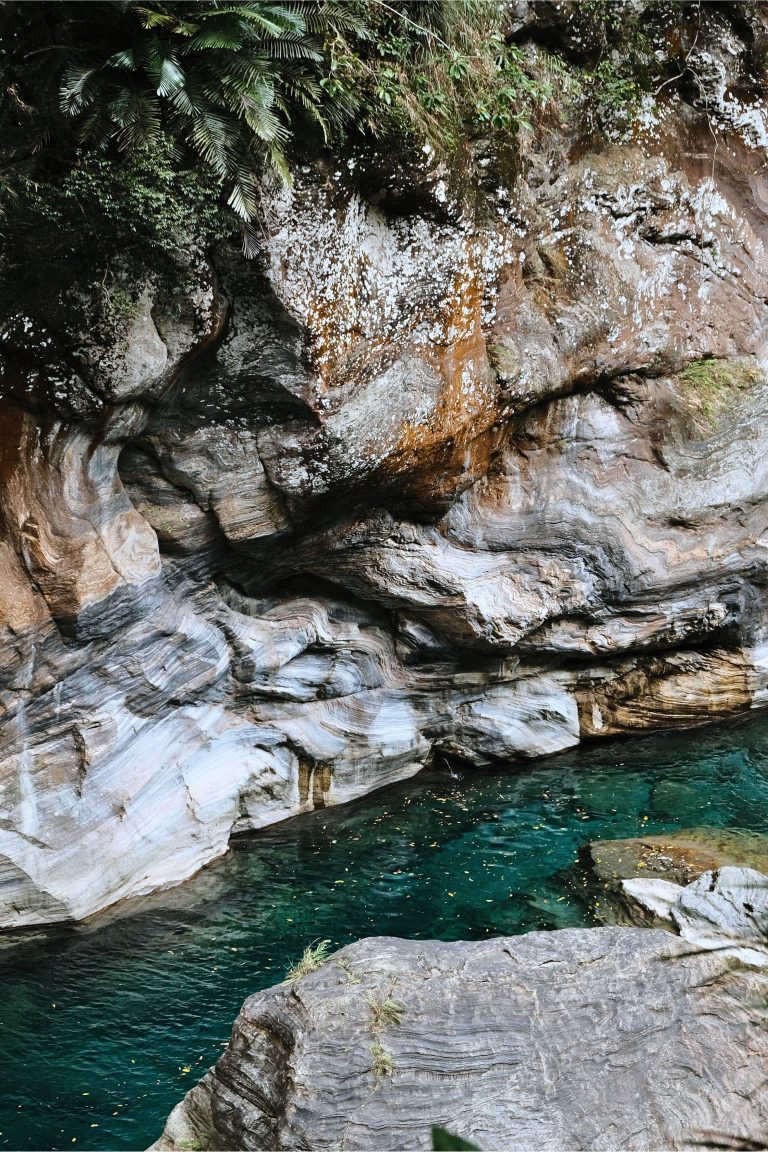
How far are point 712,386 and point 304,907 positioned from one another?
9171 millimetres

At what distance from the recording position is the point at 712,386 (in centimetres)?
1368

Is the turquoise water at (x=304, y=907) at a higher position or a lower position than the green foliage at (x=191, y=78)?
lower

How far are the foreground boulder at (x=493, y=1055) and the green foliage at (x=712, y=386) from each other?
874 cm

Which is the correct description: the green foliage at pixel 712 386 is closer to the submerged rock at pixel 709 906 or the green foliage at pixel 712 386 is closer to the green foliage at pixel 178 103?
the green foliage at pixel 178 103

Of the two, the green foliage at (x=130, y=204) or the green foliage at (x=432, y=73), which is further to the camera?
the green foliage at (x=432, y=73)

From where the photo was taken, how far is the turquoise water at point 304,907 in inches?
324

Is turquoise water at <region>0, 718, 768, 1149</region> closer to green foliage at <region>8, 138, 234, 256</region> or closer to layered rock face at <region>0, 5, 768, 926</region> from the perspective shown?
layered rock face at <region>0, 5, 768, 926</region>

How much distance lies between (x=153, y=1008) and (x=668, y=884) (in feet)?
18.1

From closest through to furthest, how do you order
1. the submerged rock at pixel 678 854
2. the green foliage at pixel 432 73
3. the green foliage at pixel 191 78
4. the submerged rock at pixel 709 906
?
the green foliage at pixel 191 78 → the submerged rock at pixel 709 906 → the green foliage at pixel 432 73 → the submerged rock at pixel 678 854

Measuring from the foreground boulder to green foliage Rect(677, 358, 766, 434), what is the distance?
8738 millimetres

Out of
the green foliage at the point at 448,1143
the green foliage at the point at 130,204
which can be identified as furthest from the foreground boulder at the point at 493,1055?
the green foliage at the point at 130,204

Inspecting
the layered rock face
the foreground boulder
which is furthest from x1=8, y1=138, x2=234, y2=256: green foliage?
the foreground boulder

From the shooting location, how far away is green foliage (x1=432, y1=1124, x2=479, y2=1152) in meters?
1.93

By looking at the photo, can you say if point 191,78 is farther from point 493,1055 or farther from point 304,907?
point 304,907
